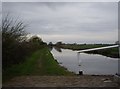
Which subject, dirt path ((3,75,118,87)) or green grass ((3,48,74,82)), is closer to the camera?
dirt path ((3,75,118,87))

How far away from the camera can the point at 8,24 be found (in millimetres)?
16422

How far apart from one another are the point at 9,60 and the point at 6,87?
13.5 ft

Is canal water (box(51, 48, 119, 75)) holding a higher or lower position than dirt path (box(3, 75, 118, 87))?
lower

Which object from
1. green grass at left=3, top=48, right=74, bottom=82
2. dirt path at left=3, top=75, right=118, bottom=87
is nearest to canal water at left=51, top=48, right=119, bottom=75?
green grass at left=3, top=48, right=74, bottom=82

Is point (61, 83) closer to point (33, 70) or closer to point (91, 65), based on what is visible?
point (33, 70)

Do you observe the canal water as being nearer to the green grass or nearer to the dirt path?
the green grass

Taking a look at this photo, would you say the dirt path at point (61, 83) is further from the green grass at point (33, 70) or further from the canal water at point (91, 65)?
the canal water at point (91, 65)

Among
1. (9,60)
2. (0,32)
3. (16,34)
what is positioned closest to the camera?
(0,32)

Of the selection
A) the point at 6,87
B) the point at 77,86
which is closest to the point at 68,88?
the point at 77,86

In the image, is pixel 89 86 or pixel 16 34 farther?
pixel 16 34

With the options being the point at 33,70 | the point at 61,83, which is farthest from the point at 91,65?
the point at 61,83

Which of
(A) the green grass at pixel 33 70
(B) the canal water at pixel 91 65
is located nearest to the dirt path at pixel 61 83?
(A) the green grass at pixel 33 70

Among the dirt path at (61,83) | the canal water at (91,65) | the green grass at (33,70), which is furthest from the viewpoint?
the canal water at (91,65)

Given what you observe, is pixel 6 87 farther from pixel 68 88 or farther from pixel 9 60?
pixel 9 60
